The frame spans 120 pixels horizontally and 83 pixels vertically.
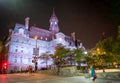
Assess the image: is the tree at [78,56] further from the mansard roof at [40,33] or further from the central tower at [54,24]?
the central tower at [54,24]

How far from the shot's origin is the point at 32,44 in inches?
2832

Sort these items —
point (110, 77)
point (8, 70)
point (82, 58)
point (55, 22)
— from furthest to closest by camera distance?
point (55, 22), point (8, 70), point (82, 58), point (110, 77)

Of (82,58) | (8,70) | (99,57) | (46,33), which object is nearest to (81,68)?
(99,57)

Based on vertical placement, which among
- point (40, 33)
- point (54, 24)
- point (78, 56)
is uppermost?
point (54, 24)

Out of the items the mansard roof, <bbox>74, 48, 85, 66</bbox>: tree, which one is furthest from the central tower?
<bbox>74, 48, 85, 66</bbox>: tree

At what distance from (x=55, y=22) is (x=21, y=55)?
28.9m

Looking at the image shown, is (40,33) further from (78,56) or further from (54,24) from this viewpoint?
(78,56)

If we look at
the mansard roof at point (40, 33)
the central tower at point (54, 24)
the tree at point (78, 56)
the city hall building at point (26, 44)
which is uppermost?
the central tower at point (54, 24)

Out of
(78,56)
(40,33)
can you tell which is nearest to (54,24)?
(40,33)

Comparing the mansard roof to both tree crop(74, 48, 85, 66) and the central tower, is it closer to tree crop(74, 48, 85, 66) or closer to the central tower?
the central tower

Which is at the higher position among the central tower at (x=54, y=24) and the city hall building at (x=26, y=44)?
the central tower at (x=54, y=24)

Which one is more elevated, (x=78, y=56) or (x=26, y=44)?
(x=26, y=44)

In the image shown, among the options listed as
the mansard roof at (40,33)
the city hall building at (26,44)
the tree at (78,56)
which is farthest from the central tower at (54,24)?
the tree at (78,56)

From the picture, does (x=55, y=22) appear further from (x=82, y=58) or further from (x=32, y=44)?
(x=82, y=58)
